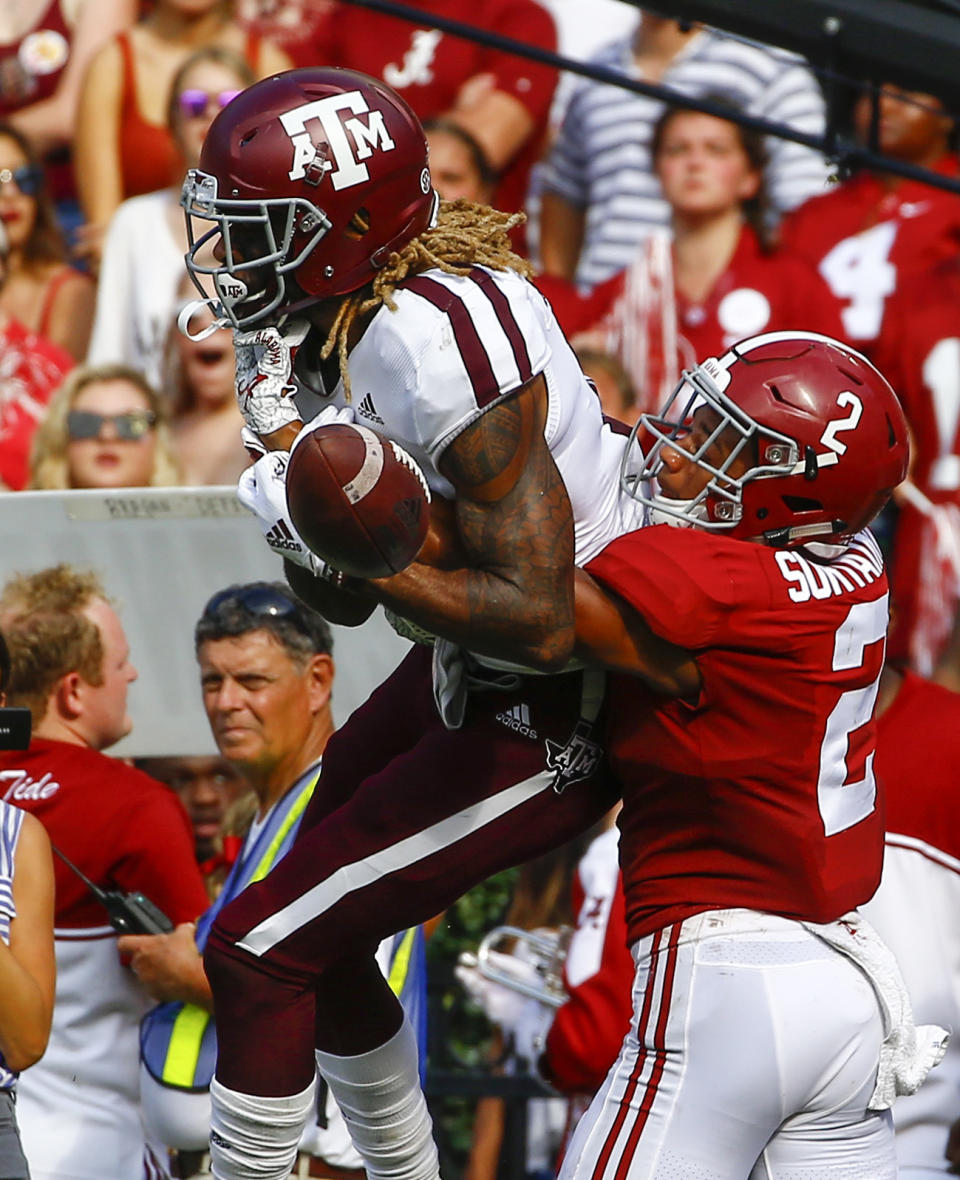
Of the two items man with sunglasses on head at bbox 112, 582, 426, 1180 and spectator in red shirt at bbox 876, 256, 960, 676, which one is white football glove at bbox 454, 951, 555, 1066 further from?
spectator in red shirt at bbox 876, 256, 960, 676

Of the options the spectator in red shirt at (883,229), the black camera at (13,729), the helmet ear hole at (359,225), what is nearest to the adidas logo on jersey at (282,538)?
the helmet ear hole at (359,225)

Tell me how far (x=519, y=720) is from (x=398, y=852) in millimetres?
292

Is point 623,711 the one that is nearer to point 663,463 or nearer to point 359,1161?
point 663,463

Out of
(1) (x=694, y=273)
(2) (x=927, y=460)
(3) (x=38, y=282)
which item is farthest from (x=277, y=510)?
(3) (x=38, y=282)

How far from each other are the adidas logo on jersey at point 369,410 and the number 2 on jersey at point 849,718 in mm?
781

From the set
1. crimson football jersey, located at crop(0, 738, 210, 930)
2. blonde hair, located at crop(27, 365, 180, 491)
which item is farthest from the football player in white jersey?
blonde hair, located at crop(27, 365, 180, 491)

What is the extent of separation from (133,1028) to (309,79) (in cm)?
219

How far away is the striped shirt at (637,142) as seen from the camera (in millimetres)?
6477

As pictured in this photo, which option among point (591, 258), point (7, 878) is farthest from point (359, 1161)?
point (591, 258)

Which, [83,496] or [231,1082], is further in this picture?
[83,496]

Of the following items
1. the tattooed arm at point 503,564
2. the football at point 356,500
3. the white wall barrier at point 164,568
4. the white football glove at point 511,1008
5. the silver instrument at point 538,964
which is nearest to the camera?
the football at point 356,500

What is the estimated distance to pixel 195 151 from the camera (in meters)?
6.71

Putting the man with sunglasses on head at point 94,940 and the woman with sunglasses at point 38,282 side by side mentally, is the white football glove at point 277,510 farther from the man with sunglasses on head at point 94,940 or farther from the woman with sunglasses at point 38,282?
the woman with sunglasses at point 38,282

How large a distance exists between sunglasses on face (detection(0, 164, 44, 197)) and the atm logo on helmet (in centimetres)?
429
